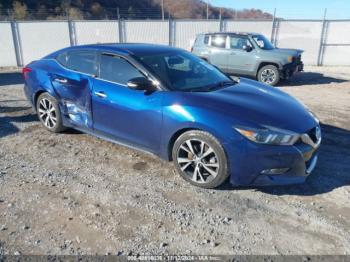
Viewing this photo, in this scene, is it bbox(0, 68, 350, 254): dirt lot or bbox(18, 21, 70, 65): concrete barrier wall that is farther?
bbox(18, 21, 70, 65): concrete barrier wall

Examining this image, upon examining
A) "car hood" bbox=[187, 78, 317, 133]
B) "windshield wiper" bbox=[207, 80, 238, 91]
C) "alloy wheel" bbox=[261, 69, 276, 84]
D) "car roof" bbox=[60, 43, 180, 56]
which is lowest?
"alloy wheel" bbox=[261, 69, 276, 84]

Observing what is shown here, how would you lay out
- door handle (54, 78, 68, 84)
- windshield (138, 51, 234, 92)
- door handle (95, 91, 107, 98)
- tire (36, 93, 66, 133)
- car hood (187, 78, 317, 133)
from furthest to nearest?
tire (36, 93, 66, 133) < door handle (54, 78, 68, 84) < door handle (95, 91, 107, 98) < windshield (138, 51, 234, 92) < car hood (187, 78, 317, 133)

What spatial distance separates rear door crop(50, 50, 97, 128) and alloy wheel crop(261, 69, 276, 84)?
755 centimetres

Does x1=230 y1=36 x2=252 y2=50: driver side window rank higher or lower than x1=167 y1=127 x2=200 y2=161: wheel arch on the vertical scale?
higher

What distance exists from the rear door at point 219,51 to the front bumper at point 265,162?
338 inches

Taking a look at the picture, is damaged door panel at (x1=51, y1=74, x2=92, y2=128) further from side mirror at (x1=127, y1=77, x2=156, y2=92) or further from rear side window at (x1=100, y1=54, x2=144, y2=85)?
side mirror at (x1=127, y1=77, x2=156, y2=92)

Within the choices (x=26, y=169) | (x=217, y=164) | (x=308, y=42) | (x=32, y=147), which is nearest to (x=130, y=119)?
(x=217, y=164)

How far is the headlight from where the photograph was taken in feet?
11.9

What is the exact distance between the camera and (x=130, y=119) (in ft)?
14.4

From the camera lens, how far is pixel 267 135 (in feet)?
11.9

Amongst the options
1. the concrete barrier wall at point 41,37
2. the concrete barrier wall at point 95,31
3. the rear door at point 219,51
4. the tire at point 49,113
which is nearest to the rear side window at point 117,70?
the tire at point 49,113

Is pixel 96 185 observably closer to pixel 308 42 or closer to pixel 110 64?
pixel 110 64

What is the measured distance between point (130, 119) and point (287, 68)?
8142 millimetres

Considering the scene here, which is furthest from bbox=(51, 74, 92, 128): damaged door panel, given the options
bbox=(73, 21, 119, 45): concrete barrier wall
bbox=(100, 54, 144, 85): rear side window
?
bbox=(73, 21, 119, 45): concrete barrier wall
